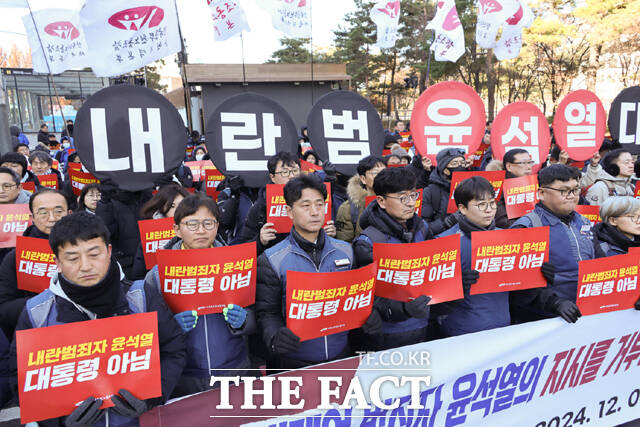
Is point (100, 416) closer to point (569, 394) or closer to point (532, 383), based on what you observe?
point (532, 383)

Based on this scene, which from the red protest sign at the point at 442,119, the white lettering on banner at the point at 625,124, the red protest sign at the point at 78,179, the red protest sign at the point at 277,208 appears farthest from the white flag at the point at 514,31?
the red protest sign at the point at 78,179

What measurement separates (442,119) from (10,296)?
4.28m

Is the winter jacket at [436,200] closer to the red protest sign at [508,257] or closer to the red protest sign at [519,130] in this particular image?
the red protest sign at [519,130]

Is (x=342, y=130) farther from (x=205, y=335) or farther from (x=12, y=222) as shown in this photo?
(x=12, y=222)

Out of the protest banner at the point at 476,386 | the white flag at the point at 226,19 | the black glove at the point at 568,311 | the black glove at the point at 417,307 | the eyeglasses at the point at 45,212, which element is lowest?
the protest banner at the point at 476,386

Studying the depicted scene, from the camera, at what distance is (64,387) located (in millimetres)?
1775

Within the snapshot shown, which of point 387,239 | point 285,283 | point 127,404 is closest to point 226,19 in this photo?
point 387,239

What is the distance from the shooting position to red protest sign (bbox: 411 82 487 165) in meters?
4.91

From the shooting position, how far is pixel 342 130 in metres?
4.42

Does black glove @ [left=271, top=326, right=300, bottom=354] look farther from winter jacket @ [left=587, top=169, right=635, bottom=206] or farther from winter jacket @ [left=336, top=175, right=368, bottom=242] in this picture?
winter jacket @ [left=587, top=169, right=635, bottom=206]

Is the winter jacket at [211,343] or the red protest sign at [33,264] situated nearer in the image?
the winter jacket at [211,343]

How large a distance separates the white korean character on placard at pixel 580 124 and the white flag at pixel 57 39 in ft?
24.0

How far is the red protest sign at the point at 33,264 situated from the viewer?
2.73 meters

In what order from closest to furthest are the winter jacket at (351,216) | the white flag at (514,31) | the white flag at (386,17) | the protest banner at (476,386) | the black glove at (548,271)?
1. the protest banner at (476,386)
2. the black glove at (548,271)
3. the winter jacket at (351,216)
4. the white flag at (514,31)
5. the white flag at (386,17)
